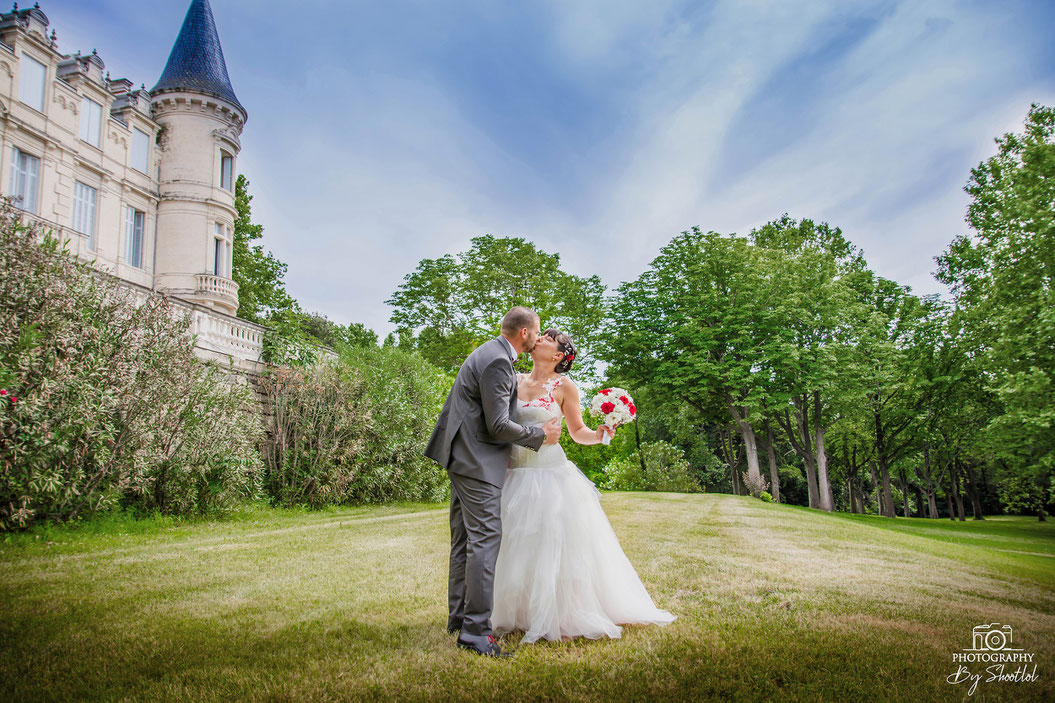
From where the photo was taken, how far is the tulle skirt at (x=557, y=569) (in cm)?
412

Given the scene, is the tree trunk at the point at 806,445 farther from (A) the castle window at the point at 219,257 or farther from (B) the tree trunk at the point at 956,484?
(A) the castle window at the point at 219,257

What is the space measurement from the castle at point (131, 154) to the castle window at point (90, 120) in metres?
0.04

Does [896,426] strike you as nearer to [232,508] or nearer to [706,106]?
[706,106]

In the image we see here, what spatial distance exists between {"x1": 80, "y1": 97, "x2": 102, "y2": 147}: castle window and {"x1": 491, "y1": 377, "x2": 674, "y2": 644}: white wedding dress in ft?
77.4

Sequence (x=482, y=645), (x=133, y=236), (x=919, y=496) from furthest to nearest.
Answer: (x=919, y=496) < (x=133, y=236) < (x=482, y=645)

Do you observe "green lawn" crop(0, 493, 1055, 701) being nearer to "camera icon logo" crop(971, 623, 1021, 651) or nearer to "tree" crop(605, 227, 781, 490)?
"camera icon logo" crop(971, 623, 1021, 651)

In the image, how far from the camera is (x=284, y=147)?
14703 millimetres

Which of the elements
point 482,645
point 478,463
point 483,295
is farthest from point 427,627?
point 483,295

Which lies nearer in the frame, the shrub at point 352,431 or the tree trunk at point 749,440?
the shrub at point 352,431

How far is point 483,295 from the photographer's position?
31984mm

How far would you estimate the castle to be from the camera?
18.2 meters

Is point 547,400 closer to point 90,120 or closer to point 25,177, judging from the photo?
point 25,177

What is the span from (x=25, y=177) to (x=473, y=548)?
73.1 ft

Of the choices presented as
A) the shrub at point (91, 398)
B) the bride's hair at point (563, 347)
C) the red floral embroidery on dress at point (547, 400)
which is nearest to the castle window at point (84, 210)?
the shrub at point (91, 398)
